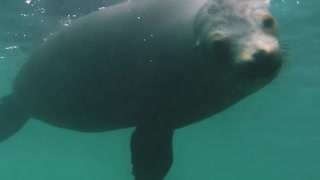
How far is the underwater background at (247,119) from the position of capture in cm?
1201

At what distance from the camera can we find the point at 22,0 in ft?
35.2

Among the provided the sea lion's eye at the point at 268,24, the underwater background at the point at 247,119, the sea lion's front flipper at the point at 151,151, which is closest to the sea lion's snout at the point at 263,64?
the sea lion's eye at the point at 268,24

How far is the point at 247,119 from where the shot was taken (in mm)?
28656

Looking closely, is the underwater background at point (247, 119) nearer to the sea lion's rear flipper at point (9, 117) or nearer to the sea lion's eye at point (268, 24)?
the sea lion's eye at point (268, 24)

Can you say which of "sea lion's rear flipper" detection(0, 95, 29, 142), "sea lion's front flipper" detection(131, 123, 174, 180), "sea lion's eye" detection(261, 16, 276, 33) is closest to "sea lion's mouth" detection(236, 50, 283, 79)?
"sea lion's eye" detection(261, 16, 276, 33)

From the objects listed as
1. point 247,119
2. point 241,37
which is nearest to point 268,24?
point 241,37

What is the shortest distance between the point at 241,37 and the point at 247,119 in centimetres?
2634

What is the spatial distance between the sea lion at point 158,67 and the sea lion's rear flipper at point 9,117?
162cm

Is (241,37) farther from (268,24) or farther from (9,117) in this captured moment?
(9,117)

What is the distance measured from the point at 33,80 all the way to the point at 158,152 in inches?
96.6

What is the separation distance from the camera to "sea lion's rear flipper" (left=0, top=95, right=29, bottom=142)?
6531 mm

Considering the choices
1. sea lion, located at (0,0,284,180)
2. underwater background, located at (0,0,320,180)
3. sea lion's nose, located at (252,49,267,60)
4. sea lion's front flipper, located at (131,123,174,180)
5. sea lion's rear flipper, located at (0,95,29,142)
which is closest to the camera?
sea lion's nose, located at (252,49,267,60)

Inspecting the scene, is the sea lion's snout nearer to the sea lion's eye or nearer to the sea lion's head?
the sea lion's head

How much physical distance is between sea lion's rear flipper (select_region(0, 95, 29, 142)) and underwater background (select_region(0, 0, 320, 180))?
2.67m
